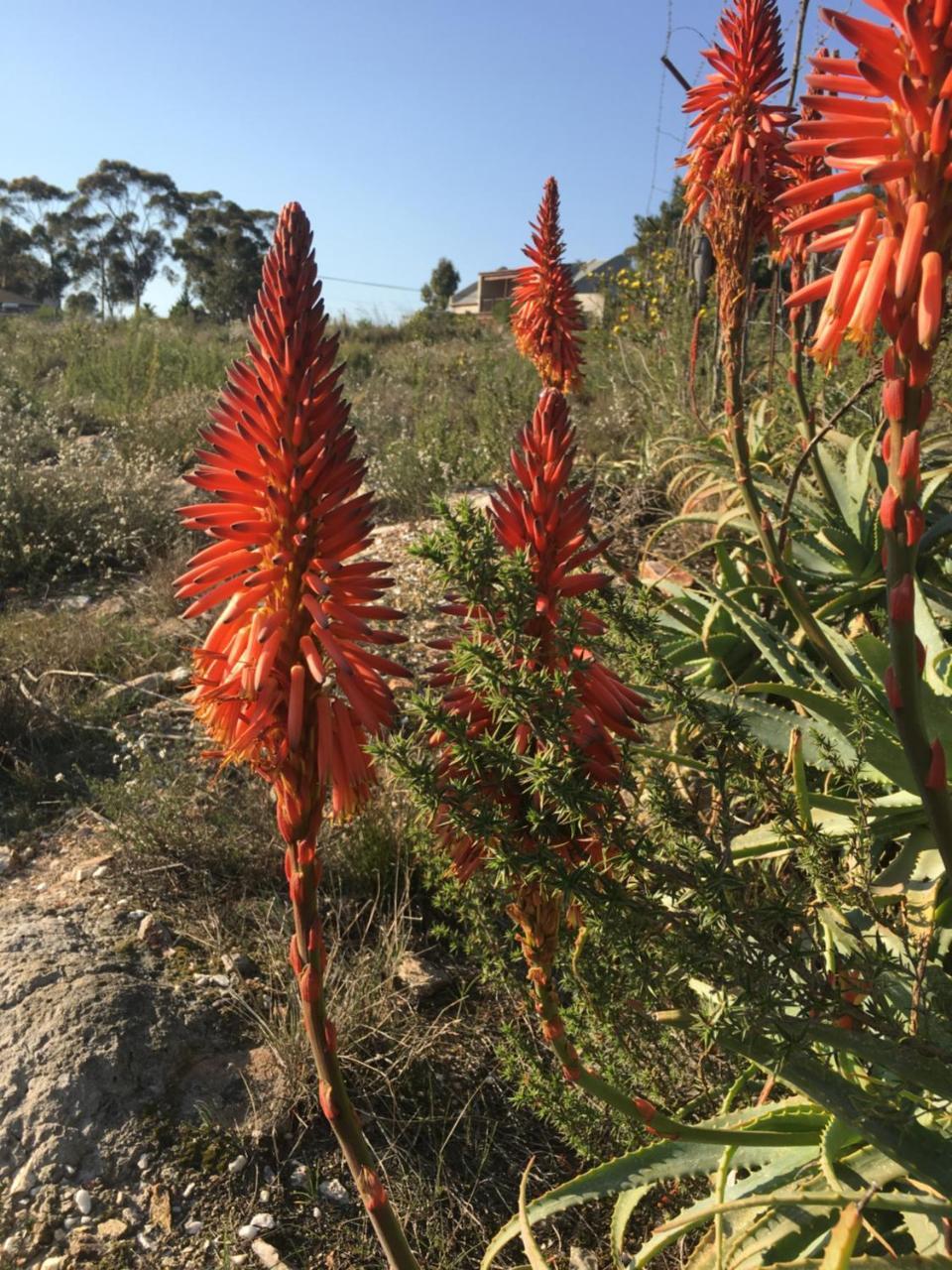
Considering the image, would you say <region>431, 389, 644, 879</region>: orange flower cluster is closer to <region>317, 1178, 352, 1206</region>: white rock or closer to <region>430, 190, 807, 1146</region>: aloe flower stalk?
<region>430, 190, 807, 1146</region>: aloe flower stalk

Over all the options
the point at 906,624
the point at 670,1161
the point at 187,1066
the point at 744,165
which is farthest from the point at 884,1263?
the point at 744,165

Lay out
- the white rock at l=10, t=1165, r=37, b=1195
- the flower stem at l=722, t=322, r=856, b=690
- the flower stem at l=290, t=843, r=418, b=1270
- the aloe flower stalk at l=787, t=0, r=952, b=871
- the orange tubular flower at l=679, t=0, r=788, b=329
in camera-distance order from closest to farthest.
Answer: the aloe flower stalk at l=787, t=0, r=952, b=871, the flower stem at l=290, t=843, r=418, b=1270, the white rock at l=10, t=1165, r=37, b=1195, the flower stem at l=722, t=322, r=856, b=690, the orange tubular flower at l=679, t=0, r=788, b=329

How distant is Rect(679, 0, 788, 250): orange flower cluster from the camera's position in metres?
2.90

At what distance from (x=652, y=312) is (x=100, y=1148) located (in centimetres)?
771

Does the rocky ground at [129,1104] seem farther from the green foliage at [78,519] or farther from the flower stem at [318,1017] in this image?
Answer: the green foliage at [78,519]

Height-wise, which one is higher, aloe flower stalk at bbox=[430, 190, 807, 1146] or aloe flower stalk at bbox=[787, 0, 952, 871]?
aloe flower stalk at bbox=[787, 0, 952, 871]

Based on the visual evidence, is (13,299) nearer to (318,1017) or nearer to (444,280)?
(444,280)

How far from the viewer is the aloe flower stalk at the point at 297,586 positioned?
139cm

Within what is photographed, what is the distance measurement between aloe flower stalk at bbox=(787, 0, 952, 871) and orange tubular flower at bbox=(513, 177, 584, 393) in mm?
3144

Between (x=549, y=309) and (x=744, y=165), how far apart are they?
151 centimetres

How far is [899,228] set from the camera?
1104 mm

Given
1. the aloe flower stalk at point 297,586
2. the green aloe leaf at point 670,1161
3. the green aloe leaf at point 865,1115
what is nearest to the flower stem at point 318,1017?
the aloe flower stalk at point 297,586

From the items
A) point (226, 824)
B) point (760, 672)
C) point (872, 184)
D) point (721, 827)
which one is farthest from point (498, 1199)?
point (872, 184)

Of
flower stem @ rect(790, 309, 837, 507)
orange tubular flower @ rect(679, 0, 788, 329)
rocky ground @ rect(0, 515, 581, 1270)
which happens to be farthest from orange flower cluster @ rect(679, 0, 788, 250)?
rocky ground @ rect(0, 515, 581, 1270)
